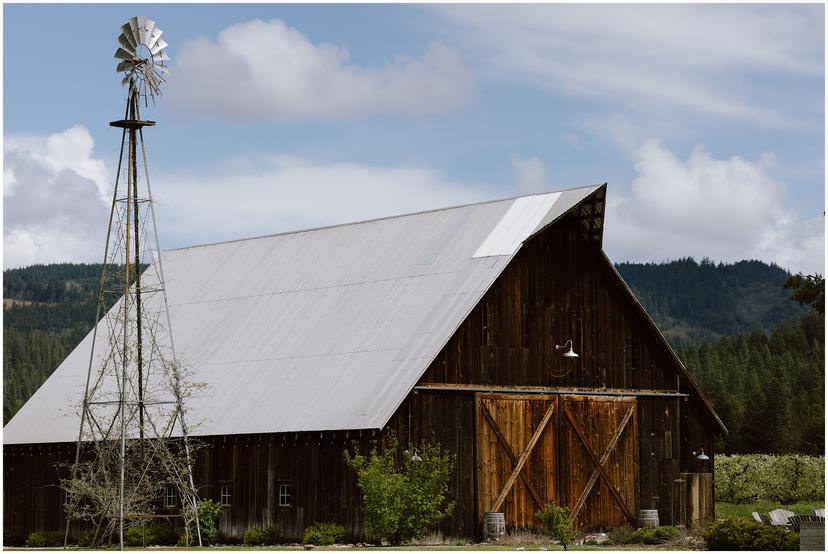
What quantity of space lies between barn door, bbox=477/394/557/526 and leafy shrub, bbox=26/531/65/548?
13.6 meters

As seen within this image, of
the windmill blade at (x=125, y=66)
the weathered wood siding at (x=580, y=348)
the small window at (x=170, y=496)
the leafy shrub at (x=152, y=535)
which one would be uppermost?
the windmill blade at (x=125, y=66)

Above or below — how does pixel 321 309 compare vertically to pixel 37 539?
above

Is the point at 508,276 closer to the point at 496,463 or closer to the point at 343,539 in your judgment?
the point at 496,463

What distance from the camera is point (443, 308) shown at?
133 feet

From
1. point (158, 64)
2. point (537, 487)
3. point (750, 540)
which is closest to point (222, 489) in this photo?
point (537, 487)

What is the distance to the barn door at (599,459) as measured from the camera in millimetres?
42188

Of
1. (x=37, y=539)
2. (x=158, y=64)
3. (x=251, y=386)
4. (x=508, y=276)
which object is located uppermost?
(x=158, y=64)

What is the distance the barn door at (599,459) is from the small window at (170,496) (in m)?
10.9

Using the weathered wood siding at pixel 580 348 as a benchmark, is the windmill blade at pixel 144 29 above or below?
above

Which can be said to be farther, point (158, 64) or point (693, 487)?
point (693, 487)

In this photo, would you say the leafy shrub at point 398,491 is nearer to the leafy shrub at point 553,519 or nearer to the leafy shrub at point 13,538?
the leafy shrub at point 553,519

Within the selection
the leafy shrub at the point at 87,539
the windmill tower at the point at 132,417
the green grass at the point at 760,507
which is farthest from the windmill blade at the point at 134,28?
the green grass at the point at 760,507

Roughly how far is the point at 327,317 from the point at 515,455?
715 cm

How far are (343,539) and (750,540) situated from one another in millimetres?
10796
